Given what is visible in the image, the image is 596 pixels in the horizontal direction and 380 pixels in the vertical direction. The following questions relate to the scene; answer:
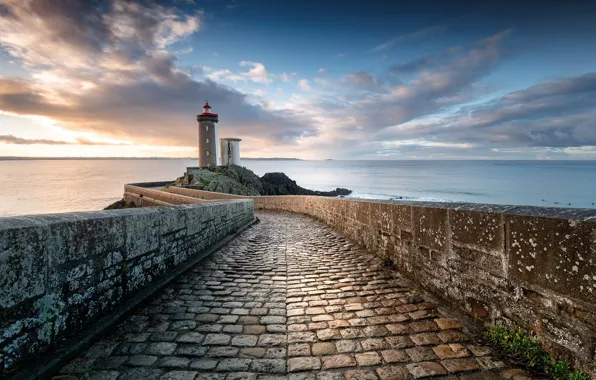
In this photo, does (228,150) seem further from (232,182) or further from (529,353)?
(529,353)

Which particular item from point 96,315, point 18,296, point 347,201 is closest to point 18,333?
point 18,296

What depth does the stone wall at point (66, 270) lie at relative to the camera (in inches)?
85.8

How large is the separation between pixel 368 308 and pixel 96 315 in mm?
2995

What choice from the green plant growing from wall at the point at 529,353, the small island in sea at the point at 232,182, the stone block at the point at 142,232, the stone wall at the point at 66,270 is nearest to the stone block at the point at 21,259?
the stone wall at the point at 66,270

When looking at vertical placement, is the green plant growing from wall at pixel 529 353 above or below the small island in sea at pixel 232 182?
below

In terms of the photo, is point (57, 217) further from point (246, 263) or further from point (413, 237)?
point (413, 237)

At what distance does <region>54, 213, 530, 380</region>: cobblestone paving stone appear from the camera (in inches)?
90.7

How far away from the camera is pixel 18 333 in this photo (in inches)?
86.8

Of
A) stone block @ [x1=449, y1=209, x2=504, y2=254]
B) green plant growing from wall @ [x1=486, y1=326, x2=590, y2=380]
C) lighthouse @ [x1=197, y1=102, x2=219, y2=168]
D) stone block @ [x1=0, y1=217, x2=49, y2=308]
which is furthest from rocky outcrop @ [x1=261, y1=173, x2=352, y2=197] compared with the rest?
stone block @ [x1=0, y1=217, x2=49, y2=308]

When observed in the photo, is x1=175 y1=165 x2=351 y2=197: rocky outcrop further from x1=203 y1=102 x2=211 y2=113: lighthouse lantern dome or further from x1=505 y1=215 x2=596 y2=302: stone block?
x1=505 y1=215 x2=596 y2=302: stone block

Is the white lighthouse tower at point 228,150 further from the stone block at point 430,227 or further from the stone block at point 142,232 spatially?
the stone block at point 430,227

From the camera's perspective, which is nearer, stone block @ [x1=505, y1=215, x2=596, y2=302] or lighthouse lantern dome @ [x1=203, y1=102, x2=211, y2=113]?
stone block @ [x1=505, y1=215, x2=596, y2=302]

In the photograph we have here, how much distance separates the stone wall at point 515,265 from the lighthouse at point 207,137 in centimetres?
4256

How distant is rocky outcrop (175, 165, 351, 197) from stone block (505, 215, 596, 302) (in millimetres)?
29619
